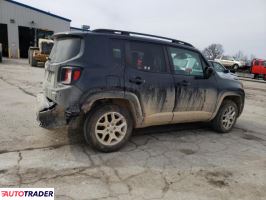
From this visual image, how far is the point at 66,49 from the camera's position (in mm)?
3951

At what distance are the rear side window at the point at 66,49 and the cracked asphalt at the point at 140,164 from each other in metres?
1.19

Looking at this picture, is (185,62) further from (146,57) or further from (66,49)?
(66,49)

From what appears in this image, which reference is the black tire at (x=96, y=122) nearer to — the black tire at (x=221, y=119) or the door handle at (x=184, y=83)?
the door handle at (x=184, y=83)

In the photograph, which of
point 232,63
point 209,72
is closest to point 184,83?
point 209,72

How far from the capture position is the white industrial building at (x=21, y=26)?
28.3m

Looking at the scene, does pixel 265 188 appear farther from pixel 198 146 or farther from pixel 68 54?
pixel 68 54

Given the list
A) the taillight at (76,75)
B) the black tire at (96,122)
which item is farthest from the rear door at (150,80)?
the taillight at (76,75)

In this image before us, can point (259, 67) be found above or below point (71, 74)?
above

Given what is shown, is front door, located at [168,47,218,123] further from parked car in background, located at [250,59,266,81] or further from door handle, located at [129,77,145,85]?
parked car in background, located at [250,59,266,81]

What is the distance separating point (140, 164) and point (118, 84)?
1.27m

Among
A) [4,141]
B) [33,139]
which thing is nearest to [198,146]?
[33,139]

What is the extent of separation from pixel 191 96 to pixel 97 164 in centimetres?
225

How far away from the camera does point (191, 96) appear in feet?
15.8

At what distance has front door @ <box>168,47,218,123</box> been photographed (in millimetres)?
4652
